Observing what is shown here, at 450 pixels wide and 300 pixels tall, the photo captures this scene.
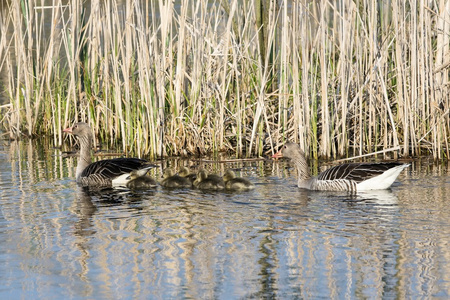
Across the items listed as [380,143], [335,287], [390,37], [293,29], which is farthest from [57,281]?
[390,37]

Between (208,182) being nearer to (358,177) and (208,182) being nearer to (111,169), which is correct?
(111,169)

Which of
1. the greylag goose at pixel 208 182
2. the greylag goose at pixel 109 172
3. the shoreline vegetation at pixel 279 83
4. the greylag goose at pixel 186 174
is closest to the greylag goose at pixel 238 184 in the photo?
the greylag goose at pixel 208 182

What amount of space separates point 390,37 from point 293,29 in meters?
2.53

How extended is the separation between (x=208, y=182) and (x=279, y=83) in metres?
3.43

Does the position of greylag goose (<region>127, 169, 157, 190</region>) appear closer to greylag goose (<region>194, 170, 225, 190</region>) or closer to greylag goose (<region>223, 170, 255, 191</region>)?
greylag goose (<region>194, 170, 225, 190</region>)

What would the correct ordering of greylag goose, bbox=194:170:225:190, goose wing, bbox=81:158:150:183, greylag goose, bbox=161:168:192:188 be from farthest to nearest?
goose wing, bbox=81:158:150:183 → greylag goose, bbox=161:168:192:188 → greylag goose, bbox=194:170:225:190

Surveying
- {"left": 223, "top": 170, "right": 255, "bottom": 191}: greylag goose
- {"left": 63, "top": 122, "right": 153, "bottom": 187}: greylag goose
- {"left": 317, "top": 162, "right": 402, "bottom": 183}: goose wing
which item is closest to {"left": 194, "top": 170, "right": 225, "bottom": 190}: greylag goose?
{"left": 223, "top": 170, "right": 255, "bottom": 191}: greylag goose

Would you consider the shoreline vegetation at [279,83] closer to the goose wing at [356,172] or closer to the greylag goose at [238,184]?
the goose wing at [356,172]

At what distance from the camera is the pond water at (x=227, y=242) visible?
21.3 feet

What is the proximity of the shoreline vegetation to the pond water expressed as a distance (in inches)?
74.5

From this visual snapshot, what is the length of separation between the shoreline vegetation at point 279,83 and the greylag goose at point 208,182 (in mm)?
2601

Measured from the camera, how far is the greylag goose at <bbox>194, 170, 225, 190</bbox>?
11.1 m

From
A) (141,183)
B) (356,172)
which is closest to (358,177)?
(356,172)

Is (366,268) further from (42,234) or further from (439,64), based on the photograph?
(439,64)
